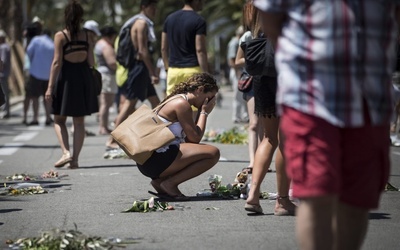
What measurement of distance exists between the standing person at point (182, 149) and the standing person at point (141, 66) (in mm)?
4421

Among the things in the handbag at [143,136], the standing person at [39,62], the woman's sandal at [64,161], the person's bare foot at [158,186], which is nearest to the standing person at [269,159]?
the handbag at [143,136]

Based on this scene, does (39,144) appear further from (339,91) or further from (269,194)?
(339,91)

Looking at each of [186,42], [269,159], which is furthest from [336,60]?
[186,42]

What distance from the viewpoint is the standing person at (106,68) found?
17219 mm

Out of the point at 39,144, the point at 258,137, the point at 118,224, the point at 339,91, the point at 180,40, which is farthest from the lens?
the point at 39,144

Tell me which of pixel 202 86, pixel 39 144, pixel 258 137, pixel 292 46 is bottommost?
pixel 39 144

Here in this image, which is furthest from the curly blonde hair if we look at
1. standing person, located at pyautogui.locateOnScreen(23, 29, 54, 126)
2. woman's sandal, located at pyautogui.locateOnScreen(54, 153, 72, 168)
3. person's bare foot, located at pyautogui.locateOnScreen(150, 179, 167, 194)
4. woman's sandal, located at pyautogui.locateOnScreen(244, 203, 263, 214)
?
standing person, located at pyautogui.locateOnScreen(23, 29, 54, 126)

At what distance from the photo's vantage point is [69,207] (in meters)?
8.51

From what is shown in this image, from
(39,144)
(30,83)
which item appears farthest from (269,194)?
(30,83)

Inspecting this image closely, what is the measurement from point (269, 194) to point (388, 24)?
4294mm

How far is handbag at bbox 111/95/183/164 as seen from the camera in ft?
27.8

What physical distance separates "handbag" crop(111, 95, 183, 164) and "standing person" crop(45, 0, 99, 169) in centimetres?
324

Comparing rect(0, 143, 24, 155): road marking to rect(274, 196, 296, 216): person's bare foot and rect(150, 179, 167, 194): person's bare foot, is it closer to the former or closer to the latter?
rect(150, 179, 167, 194): person's bare foot

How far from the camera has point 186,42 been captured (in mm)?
11562
